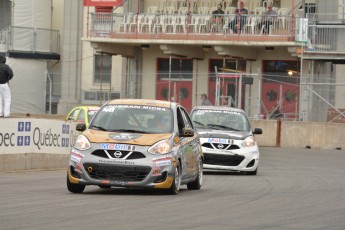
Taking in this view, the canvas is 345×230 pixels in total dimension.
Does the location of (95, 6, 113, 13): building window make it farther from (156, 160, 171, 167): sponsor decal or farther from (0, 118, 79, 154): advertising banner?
(156, 160, 171, 167): sponsor decal

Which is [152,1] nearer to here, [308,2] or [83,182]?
[308,2]

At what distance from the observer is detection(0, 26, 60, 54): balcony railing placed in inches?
2108

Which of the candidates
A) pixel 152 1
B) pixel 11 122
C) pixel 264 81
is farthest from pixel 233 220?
pixel 152 1

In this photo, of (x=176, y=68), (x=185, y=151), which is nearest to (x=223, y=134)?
(x=185, y=151)

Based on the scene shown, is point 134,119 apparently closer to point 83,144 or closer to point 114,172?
point 83,144

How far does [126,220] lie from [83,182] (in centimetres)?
414

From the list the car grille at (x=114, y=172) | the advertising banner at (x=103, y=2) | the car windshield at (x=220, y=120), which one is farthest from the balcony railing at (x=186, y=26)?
the car grille at (x=114, y=172)

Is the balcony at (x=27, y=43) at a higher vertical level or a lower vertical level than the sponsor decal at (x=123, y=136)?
higher

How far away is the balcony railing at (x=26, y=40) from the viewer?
5353 centimetres

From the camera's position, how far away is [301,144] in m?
42.3

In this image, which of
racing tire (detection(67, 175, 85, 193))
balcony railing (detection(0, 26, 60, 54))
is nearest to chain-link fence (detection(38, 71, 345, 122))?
balcony railing (detection(0, 26, 60, 54))

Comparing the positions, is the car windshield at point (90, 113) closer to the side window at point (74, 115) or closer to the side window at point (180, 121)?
the side window at point (74, 115)

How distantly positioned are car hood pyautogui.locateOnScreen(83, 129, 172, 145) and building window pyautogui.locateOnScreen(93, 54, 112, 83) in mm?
36704

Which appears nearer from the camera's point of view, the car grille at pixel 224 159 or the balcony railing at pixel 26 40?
the car grille at pixel 224 159
